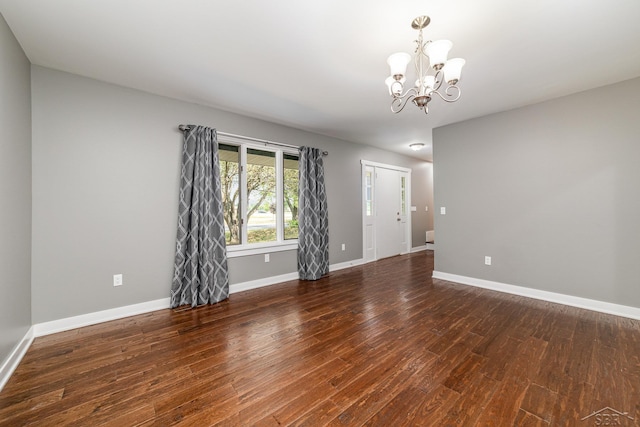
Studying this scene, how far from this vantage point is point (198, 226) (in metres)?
3.25

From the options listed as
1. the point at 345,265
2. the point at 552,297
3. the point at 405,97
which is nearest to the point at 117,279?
the point at 345,265

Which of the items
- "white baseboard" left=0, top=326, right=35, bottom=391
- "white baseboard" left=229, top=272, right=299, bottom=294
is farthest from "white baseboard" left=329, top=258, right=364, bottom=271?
"white baseboard" left=0, top=326, right=35, bottom=391

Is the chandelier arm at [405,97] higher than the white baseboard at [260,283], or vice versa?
the chandelier arm at [405,97]

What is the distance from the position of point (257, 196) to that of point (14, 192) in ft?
8.10

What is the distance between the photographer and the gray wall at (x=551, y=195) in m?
2.83

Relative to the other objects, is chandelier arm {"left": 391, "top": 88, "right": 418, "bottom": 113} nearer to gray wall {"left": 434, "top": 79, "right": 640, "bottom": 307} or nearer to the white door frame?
gray wall {"left": 434, "top": 79, "right": 640, "bottom": 307}

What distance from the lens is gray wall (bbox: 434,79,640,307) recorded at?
9.29 feet

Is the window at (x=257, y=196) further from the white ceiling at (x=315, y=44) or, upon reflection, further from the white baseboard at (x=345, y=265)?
the white baseboard at (x=345, y=265)

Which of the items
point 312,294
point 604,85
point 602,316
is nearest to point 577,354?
point 602,316

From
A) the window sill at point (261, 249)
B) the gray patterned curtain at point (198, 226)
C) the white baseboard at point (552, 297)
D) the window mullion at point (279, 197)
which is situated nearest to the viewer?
the white baseboard at point (552, 297)

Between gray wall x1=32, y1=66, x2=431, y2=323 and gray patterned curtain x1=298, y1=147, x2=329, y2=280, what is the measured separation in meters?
1.44

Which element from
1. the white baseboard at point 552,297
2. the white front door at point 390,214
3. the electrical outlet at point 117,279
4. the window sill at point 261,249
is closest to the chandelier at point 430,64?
the window sill at point 261,249

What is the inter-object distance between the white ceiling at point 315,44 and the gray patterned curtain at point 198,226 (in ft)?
2.10

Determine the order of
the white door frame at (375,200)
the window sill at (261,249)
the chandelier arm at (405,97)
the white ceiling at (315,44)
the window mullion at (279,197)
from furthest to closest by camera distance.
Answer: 1. the white door frame at (375,200)
2. the window mullion at (279,197)
3. the window sill at (261,249)
4. the chandelier arm at (405,97)
5. the white ceiling at (315,44)
